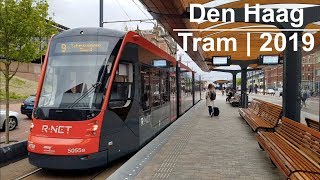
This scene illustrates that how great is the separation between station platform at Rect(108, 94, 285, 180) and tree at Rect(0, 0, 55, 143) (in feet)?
14.1

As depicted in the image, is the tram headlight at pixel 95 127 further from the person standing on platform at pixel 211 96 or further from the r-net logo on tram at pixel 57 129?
the person standing on platform at pixel 211 96

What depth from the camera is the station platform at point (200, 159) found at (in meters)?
6.43

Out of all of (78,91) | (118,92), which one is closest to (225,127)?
(118,92)

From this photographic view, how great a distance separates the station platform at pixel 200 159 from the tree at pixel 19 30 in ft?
14.1

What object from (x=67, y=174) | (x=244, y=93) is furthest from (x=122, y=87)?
(x=244, y=93)

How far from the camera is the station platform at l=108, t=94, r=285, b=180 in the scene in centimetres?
643

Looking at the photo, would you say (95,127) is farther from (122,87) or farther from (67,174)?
(122,87)

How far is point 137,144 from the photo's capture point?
362 inches

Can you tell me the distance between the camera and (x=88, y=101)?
26.0ft

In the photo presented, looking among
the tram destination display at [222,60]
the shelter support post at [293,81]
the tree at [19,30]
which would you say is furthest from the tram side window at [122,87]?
the tram destination display at [222,60]

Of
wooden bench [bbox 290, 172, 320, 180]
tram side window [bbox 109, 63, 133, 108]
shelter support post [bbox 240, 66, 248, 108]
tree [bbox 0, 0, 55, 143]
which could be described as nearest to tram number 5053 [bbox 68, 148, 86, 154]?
tram side window [bbox 109, 63, 133, 108]

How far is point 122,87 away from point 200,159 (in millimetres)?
2480

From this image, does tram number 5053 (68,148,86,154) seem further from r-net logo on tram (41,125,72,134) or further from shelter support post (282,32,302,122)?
shelter support post (282,32,302,122)

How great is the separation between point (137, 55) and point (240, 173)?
14.3ft
